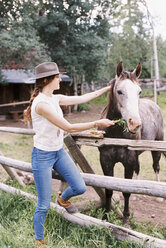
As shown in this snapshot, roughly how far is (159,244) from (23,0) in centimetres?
1542

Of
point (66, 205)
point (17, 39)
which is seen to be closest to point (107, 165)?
point (66, 205)

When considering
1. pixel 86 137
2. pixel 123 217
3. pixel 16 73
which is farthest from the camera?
pixel 16 73

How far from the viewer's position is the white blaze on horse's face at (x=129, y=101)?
2902mm

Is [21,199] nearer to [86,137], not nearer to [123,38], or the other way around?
[86,137]

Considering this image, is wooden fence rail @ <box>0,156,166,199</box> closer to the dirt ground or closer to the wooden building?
the dirt ground

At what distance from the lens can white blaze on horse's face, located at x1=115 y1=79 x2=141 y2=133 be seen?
290 cm

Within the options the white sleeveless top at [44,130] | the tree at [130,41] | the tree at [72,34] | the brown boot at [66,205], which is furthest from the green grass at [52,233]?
the tree at [130,41]

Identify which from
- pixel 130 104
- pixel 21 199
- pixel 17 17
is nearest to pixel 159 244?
pixel 130 104

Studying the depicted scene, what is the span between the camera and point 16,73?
66.3ft

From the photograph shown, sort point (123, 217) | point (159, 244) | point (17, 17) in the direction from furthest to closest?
1. point (17, 17)
2. point (123, 217)
3. point (159, 244)

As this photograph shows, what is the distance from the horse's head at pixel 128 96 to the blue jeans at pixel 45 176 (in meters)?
0.79

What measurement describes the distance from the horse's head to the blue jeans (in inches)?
31.0

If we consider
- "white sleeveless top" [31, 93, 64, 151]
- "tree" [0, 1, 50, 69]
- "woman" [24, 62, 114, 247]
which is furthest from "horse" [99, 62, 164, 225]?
"tree" [0, 1, 50, 69]

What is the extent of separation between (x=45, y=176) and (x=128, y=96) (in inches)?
52.7
